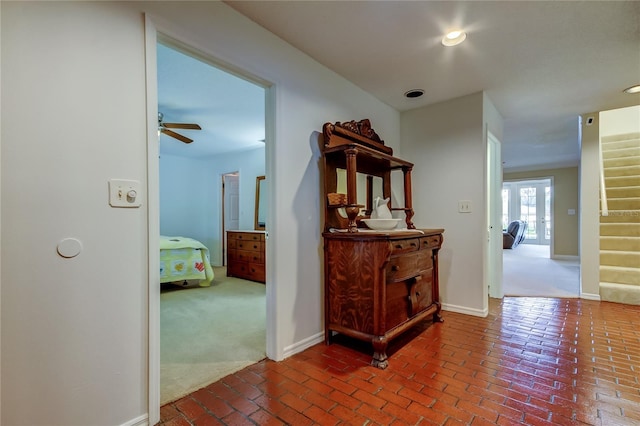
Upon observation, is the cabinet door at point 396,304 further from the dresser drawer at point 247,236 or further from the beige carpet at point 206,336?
the dresser drawer at point 247,236

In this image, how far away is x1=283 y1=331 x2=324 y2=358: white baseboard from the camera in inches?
82.6

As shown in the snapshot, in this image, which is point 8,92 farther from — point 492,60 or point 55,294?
point 492,60

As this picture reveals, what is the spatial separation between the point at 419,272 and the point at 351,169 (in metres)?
1.06

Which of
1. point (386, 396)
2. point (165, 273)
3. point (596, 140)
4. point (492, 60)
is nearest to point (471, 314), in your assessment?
point (386, 396)

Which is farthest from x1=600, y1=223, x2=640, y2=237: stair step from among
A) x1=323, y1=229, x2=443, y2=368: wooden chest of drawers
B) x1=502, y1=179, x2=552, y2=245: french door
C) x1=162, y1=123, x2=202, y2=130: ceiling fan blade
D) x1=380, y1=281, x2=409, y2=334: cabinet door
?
x1=502, y1=179, x2=552, y2=245: french door

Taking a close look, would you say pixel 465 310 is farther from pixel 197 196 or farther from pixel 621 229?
pixel 197 196

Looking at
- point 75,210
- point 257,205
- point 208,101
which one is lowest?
point 75,210

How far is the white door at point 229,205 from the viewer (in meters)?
6.30

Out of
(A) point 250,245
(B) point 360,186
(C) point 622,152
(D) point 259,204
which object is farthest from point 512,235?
(B) point 360,186

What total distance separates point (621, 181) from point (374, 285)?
4.79 metres

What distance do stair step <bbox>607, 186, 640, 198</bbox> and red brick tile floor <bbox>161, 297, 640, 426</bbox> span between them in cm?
253

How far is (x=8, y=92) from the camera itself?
107 centimetres

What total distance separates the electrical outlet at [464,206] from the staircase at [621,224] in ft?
7.01

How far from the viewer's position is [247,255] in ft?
15.9
